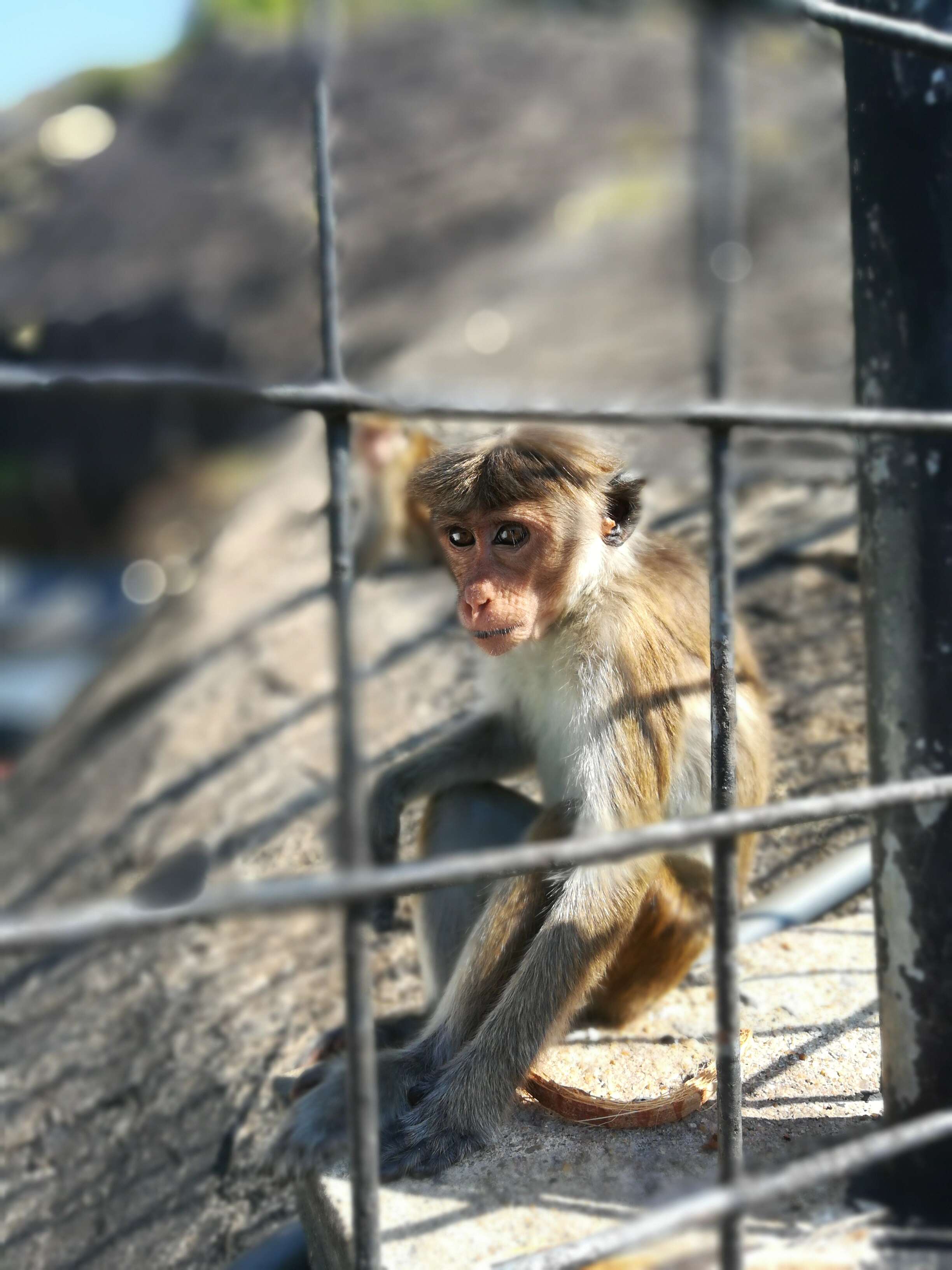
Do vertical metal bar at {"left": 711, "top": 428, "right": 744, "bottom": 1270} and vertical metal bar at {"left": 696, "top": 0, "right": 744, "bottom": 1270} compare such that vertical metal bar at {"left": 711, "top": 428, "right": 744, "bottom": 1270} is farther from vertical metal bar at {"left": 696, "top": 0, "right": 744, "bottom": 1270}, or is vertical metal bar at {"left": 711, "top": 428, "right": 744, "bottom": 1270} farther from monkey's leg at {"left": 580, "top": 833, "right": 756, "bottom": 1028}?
monkey's leg at {"left": 580, "top": 833, "right": 756, "bottom": 1028}

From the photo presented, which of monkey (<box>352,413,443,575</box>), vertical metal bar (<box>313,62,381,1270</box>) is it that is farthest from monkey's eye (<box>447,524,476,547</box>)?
monkey (<box>352,413,443,575</box>)

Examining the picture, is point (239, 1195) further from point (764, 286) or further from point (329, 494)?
point (764, 286)

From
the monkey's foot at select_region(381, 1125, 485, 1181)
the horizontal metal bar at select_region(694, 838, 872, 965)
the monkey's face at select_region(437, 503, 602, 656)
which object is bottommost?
the monkey's foot at select_region(381, 1125, 485, 1181)

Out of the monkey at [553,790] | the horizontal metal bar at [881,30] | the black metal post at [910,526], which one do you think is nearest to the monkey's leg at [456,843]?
the monkey at [553,790]

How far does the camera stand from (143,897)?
3.54ft

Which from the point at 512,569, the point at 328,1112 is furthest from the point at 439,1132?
the point at 512,569

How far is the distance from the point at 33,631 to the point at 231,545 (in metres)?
4.68

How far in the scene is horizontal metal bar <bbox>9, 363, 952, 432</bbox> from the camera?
108 centimetres

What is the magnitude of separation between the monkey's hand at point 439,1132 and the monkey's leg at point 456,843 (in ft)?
1.11

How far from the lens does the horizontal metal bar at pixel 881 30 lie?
130cm

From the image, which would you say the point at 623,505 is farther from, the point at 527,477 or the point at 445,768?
the point at 445,768

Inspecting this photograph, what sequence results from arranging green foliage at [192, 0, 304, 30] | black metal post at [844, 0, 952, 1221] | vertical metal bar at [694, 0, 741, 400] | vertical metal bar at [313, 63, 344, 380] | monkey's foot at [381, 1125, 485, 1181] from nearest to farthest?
vertical metal bar at [694, 0, 741, 400] < vertical metal bar at [313, 63, 344, 380] < black metal post at [844, 0, 952, 1221] < monkey's foot at [381, 1125, 485, 1181] < green foliage at [192, 0, 304, 30]

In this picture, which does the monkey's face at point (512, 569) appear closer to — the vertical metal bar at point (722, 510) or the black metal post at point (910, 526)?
the vertical metal bar at point (722, 510)

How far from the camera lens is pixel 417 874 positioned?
1156 millimetres
